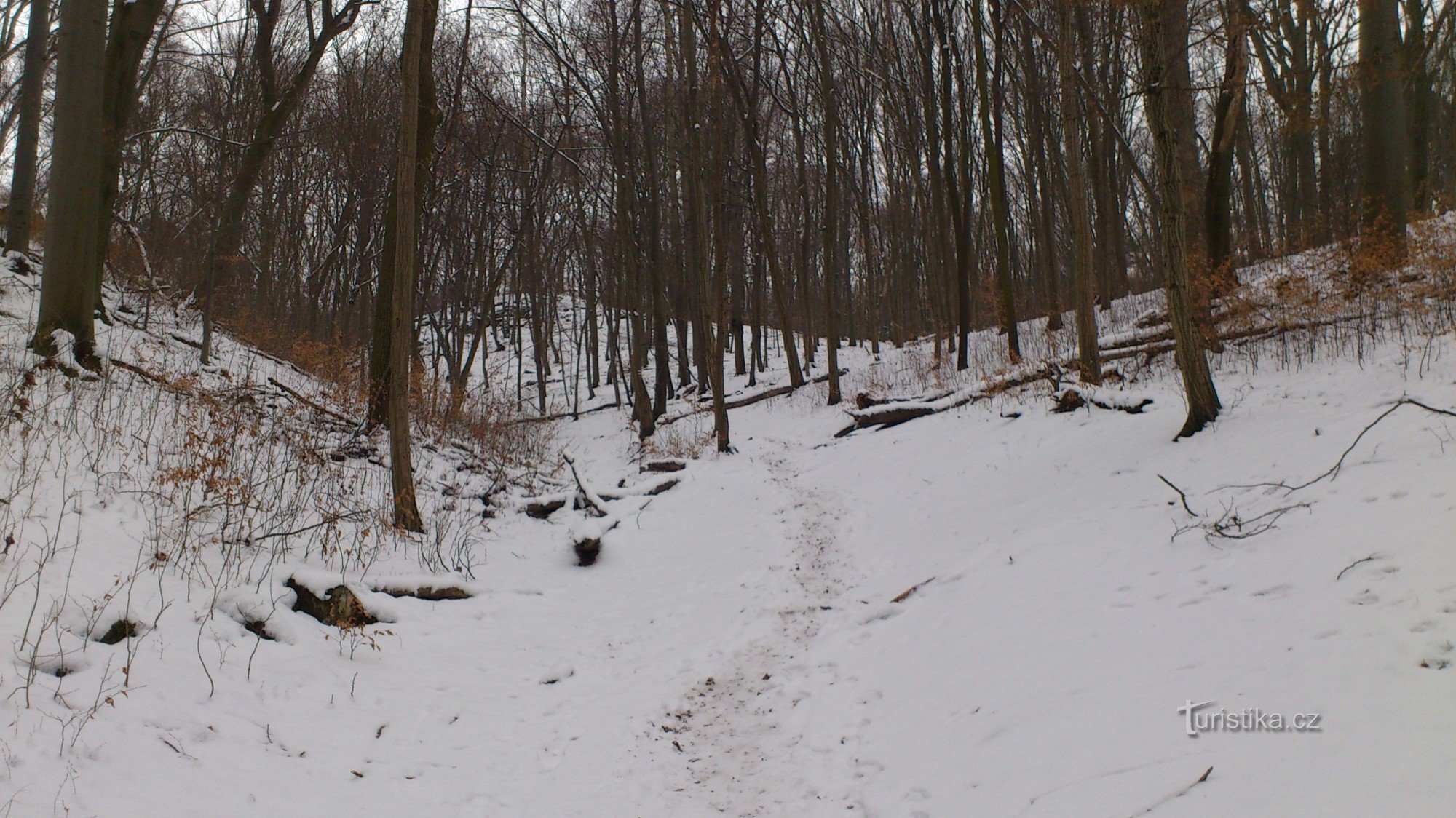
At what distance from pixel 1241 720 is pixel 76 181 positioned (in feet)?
35.7

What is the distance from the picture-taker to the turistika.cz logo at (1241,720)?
2324 mm

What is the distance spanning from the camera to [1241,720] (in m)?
2.47

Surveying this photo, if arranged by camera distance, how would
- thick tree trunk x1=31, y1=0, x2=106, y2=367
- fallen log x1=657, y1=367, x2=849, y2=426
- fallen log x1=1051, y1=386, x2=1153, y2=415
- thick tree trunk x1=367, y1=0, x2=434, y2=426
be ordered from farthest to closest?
fallen log x1=657, y1=367, x2=849, y2=426 → thick tree trunk x1=367, y1=0, x2=434, y2=426 → thick tree trunk x1=31, y1=0, x2=106, y2=367 → fallen log x1=1051, y1=386, x2=1153, y2=415

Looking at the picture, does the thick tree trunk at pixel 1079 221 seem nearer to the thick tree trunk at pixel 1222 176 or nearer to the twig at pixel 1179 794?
the thick tree trunk at pixel 1222 176

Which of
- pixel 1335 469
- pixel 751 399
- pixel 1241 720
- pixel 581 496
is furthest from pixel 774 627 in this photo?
pixel 751 399

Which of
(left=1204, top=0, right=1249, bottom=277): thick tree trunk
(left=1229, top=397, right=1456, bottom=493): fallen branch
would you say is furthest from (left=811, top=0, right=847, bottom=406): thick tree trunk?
(left=1229, top=397, right=1456, bottom=493): fallen branch

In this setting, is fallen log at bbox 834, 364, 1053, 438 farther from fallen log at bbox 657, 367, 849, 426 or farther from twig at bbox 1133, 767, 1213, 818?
twig at bbox 1133, 767, 1213, 818

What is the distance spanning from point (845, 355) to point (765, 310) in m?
14.9

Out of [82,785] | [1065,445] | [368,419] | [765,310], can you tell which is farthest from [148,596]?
[765,310]

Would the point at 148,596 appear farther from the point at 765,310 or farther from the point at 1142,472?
the point at 765,310

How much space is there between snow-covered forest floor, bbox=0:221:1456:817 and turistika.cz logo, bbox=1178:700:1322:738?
32mm

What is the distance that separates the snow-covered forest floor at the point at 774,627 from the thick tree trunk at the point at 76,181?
64 centimetres

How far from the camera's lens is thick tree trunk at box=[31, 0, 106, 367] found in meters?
7.45

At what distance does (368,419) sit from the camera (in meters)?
8.90
